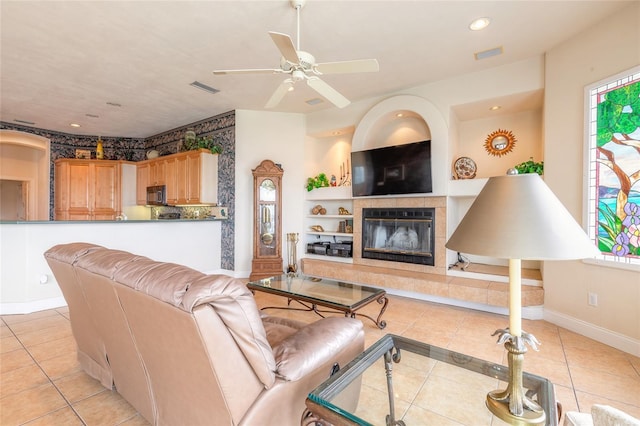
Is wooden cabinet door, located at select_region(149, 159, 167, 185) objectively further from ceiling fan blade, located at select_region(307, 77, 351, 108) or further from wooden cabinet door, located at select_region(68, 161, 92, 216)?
ceiling fan blade, located at select_region(307, 77, 351, 108)

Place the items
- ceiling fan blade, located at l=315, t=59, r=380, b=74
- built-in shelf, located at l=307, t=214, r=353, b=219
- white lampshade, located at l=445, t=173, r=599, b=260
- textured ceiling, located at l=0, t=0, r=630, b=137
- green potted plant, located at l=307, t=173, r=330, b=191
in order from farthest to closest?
1. green potted plant, located at l=307, t=173, r=330, b=191
2. built-in shelf, located at l=307, t=214, r=353, b=219
3. textured ceiling, located at l=0, t=0, r=630, b=137
4. ceiling fan blade, located at l=315, t=59, r=380, b=74
5. white lampshade, located at l=445, t=173, r=599, b=260

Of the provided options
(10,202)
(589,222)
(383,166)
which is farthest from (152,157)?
(589,222)

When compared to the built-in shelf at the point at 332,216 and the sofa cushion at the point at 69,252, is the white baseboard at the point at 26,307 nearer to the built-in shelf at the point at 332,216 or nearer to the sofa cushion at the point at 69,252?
the sofa cushion at the point at 69,252

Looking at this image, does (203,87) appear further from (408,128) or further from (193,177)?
(408,128)

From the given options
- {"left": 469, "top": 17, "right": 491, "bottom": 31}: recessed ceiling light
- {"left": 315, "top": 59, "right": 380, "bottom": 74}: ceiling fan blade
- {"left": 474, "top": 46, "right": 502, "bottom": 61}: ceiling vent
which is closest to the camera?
{"left": 315, "top": 59, "right": 380, "bottom": 74}: ceiling fan blade

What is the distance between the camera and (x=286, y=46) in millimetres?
2131

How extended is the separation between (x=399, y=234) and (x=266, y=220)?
231cm

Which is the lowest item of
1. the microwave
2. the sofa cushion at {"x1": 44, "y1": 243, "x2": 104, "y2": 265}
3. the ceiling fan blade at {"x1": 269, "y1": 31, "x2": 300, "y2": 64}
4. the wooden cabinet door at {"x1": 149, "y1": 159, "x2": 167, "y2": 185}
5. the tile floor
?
the tile floor

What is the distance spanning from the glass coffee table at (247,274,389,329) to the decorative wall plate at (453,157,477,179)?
2.34m

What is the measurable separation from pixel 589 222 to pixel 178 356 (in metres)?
3.76

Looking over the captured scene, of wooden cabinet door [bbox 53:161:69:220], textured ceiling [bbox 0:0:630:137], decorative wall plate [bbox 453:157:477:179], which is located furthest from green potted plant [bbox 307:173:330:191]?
wooden cabinet door [bbox 53:161:69:220]

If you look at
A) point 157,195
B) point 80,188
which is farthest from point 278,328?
point 80,188

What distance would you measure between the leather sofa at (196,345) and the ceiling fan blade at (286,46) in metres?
1.59

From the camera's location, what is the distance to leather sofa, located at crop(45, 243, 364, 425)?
1.09m
